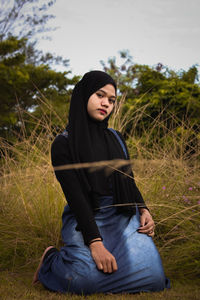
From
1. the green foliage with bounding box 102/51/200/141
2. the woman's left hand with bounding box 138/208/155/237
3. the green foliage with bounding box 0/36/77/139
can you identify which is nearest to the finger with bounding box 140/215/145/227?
the woman's left hand with bounding box 138/208/155/237

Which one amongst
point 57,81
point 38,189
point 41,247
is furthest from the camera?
point 57,81

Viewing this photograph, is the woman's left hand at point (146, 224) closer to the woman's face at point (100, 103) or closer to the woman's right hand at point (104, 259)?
the woman's right hand at point (104, 259)

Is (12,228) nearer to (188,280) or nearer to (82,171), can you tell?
(82,171)

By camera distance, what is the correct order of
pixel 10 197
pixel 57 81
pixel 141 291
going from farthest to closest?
pixel 57 81 < pixel 10 197 < pixel 141 291

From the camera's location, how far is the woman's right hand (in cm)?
187

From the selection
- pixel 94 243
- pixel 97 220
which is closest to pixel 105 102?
pixel 97 220

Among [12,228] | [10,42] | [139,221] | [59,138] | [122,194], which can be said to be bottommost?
[12,228]

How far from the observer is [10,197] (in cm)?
345

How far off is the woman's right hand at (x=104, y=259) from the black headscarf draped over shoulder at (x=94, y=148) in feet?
0.90

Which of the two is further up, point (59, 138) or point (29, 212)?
point (59, 138)

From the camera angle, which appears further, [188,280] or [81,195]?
[188,280]

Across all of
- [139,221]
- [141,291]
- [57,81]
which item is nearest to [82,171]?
[139,221]

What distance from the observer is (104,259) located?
187 cm

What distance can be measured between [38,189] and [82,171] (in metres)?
1.21
